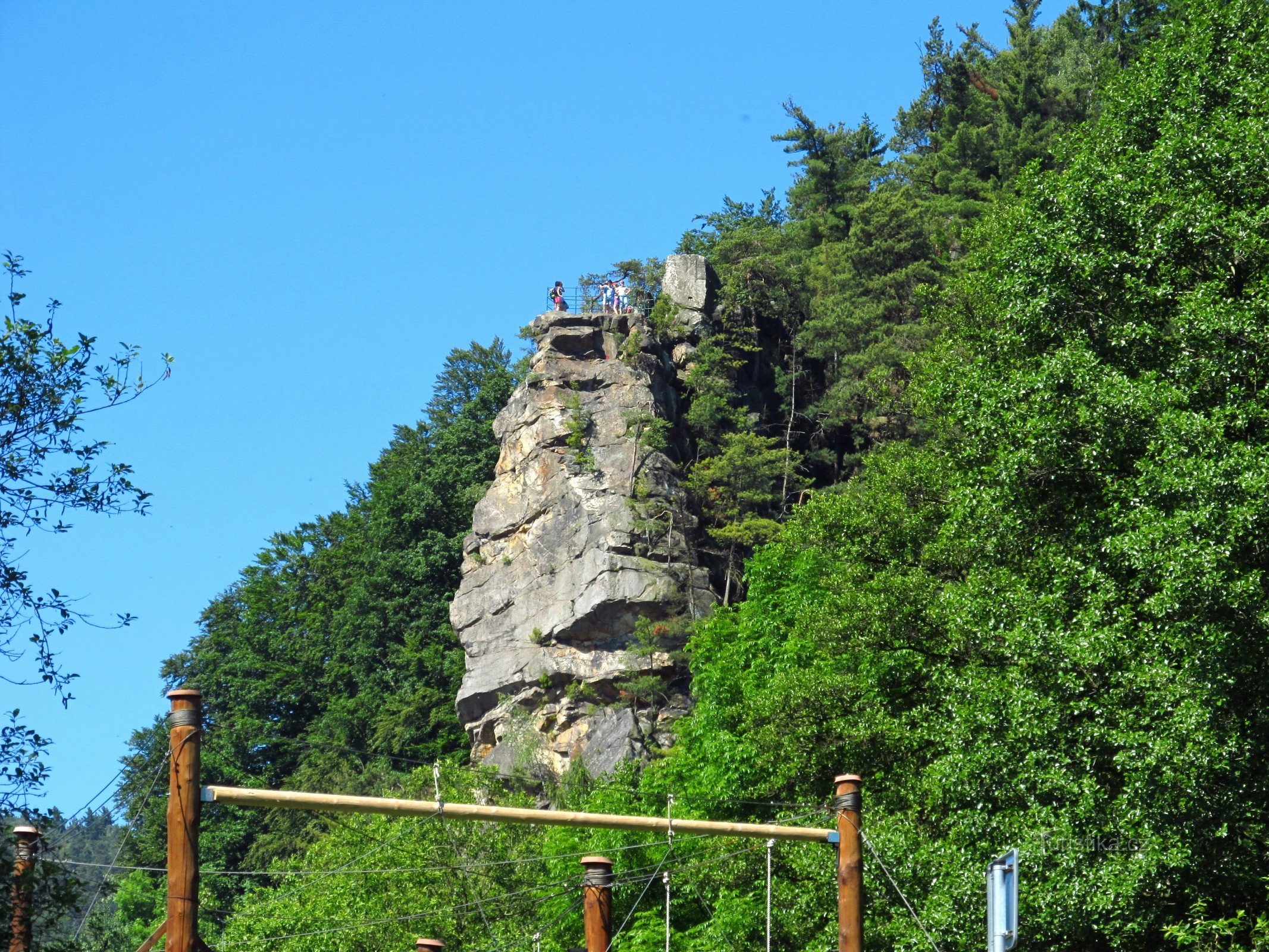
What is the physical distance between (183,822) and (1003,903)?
624 centimetres

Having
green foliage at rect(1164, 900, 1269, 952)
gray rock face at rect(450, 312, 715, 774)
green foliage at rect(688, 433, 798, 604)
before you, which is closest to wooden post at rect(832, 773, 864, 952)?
green foliage at rect(1164, 900, 1269, 952)

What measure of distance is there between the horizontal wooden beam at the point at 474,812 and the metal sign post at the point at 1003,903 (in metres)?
2.41

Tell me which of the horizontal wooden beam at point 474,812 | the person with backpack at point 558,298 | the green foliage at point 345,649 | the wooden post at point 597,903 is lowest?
the wooden post at point 597,903

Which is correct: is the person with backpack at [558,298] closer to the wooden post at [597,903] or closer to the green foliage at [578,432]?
the green foliage at [578,432]

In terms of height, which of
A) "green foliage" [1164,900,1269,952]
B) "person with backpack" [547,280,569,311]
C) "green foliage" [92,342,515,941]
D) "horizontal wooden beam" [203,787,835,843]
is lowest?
"green foliage" [1164,900,1269,952]

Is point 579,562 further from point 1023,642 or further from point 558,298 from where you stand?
point 1023,642

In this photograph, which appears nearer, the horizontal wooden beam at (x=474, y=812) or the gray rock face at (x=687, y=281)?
the horizontal wooden beam at (x=474, y=812)

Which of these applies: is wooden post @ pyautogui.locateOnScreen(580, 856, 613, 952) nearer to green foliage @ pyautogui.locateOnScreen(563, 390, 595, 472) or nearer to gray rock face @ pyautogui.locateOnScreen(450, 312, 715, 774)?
gray rock face @ pyautogui.locateOnScreen(450, 312, 715, 774)

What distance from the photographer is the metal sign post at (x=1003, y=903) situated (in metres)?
10.7

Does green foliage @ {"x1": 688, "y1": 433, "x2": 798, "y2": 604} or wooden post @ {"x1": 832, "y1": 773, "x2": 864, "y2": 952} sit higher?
green foliage @ {"x1": 688, "y1": 433, "x2": 798, "y2": 604}

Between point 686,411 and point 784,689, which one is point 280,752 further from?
point 784,689

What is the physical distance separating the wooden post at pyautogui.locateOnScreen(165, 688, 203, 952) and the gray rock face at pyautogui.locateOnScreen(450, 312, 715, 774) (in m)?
29.6

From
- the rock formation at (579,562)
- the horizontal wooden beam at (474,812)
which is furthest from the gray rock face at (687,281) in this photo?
the horizontal wooden beam at (474,812)

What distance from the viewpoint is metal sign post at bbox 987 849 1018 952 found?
35.0 ft
